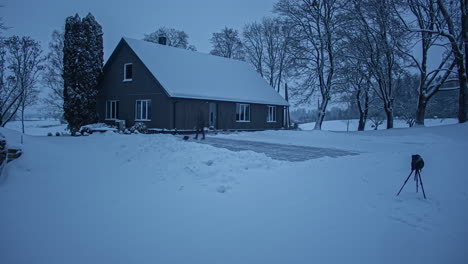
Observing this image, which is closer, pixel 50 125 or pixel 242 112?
pixel 242 112

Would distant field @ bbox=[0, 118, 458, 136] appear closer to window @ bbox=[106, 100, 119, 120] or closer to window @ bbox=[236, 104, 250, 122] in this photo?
window @ bbox=[106, 100, 119, 120]

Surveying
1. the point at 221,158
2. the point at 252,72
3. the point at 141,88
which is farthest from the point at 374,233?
the point at 252,72

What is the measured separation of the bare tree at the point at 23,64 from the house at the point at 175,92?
7654mm

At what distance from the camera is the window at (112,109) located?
21.9m

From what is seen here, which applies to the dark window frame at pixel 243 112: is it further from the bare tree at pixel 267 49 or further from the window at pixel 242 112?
the bare tree at pixel 267 49

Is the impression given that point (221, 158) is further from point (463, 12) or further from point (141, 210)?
point (463, 12)

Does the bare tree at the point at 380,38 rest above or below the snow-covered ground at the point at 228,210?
above

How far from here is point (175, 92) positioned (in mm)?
18250

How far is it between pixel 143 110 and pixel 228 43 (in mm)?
19528

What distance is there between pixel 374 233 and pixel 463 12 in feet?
56.9

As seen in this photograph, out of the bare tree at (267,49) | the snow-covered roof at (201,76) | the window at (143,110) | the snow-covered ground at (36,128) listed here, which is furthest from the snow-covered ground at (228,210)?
the bare tree at (267,49)

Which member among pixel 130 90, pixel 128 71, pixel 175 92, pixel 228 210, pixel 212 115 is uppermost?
pixel 128 71

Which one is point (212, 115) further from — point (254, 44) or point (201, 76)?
point (254, 44)

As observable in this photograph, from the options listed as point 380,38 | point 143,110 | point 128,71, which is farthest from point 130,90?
point 380,38
